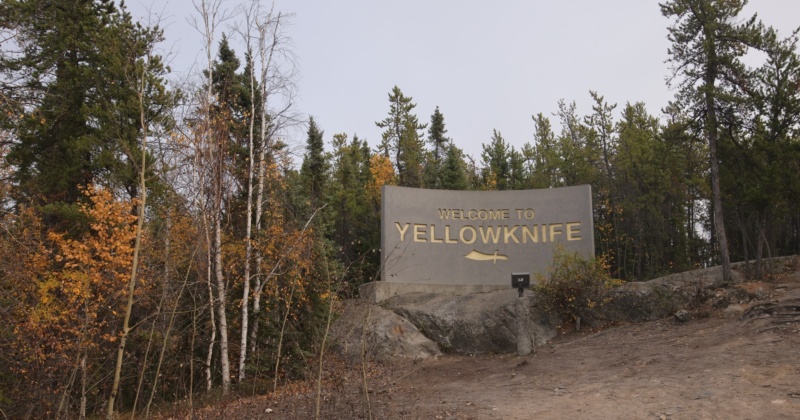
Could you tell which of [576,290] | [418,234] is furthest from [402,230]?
[576,290]

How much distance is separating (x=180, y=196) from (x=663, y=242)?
2865cm

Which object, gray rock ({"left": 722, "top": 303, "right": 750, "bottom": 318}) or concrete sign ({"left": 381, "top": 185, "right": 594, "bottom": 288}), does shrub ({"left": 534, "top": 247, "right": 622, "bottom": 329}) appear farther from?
gray rock ({"left": 722, "top": 303, "right": 750, "bottom": 318})

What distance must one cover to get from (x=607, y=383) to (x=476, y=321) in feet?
21.1

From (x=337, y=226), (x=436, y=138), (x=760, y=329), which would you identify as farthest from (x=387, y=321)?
(x=436, y=138)

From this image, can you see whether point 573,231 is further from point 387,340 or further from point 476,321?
point 387,340

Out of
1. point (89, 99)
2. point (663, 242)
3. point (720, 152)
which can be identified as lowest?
point (663, 242)

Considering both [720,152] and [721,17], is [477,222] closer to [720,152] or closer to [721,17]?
[720,152]

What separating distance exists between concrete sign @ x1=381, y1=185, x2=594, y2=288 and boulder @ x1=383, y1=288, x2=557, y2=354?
1.57 metres

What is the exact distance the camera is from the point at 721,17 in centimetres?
1984

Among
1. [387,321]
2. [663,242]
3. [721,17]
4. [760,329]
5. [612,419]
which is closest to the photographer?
[612,419]

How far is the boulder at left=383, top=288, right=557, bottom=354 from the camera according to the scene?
680 inches

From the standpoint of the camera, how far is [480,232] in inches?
821

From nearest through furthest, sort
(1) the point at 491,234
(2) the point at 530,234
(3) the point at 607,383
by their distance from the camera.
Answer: (3) the point at 607,383, (2) the point at 530,234, (1) the point at 491,234

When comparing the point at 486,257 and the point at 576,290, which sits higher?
the point at 486,257
